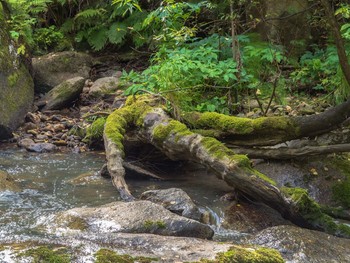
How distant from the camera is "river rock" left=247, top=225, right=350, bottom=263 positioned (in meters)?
3.65

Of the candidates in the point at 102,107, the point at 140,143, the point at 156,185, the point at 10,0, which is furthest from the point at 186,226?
the point at 10,0

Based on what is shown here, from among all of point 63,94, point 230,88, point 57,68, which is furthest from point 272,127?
point 57,68

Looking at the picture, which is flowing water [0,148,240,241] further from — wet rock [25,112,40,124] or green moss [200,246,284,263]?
A: wet rock [25,112,40,124]

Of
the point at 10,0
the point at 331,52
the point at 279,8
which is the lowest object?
the point at 331,52

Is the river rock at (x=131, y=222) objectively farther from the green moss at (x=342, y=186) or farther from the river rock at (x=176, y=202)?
the green moss at (x=342, y=186)

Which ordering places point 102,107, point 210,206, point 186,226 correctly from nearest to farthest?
point 186,226, point 210,206, point 102,107

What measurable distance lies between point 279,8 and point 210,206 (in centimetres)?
550

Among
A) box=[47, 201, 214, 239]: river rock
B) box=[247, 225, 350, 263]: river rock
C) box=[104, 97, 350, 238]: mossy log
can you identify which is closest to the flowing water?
box=[47, 201, 214, 239]: river rock

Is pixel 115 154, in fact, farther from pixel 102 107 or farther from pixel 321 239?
pixel 102 107

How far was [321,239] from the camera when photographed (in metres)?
3.98

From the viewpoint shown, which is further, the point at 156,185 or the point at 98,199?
the point at 156,185

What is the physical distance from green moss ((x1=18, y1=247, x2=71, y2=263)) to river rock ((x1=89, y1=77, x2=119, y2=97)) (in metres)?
6.57

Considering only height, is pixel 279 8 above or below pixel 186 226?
above

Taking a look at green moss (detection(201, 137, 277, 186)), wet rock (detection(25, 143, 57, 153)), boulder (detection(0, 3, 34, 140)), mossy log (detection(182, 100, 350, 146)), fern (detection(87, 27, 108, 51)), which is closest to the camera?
green moss (detection(201, 137, 277, 186))
